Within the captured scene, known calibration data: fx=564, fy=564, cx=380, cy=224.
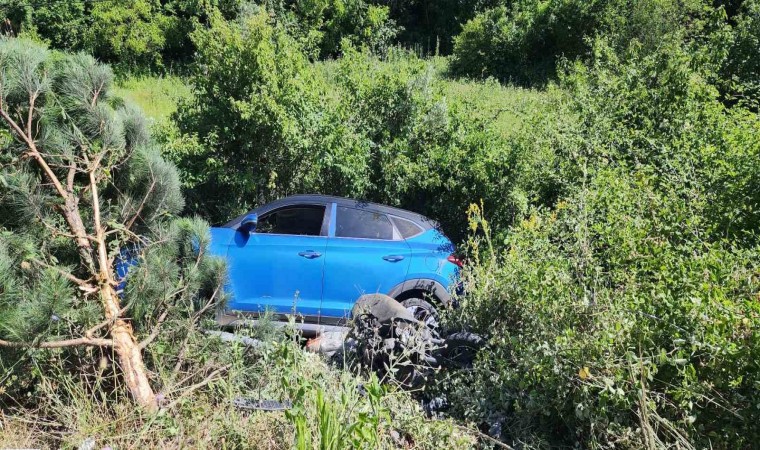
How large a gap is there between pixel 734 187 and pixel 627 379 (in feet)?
8.42

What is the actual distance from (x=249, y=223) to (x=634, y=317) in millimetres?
4326

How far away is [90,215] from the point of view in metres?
4.23

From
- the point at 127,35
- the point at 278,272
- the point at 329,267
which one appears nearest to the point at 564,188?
the point at 329,267

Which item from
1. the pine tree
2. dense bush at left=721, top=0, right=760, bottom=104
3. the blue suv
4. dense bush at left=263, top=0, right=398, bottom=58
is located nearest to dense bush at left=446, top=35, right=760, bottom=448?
the blue suv

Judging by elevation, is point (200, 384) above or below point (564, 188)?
below

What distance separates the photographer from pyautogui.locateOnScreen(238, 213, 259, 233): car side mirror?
20.9 ft

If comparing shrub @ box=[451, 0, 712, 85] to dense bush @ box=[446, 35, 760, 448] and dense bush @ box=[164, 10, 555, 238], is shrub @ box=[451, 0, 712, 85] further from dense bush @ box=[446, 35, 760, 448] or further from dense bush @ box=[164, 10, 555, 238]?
dense bush @ box=[446, 35, 760, 448]

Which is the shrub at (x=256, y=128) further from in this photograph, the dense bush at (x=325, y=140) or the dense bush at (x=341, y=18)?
the dense bush at (x=341, y=18)

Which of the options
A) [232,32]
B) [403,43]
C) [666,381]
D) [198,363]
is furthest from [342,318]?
[403,43]

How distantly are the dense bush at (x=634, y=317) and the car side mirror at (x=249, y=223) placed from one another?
2.51 metres

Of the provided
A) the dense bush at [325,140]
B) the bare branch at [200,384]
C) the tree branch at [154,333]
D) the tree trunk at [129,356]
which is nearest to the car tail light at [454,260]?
the dense bush at [325,140]

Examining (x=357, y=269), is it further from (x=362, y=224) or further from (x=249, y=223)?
(x=249, y=223)

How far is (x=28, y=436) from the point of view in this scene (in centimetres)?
358

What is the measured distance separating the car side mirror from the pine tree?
6.09 ft
